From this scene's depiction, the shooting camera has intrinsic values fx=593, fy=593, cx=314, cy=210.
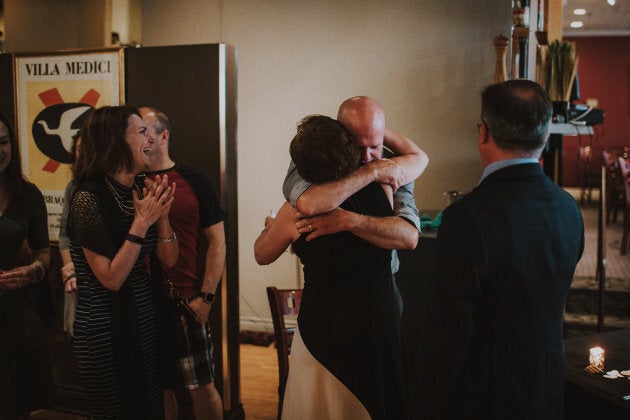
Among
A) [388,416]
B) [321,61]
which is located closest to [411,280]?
[388,416]

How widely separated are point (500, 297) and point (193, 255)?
1.57 metres

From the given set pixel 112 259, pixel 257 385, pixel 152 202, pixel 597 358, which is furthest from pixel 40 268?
pixel 597 358

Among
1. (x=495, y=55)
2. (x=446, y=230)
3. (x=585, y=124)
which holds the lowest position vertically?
(x=446, y=230)

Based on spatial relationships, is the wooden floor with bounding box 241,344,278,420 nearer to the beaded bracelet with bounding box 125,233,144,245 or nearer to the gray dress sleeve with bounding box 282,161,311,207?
the beaded bracelet with bounding box 125,233,144,245

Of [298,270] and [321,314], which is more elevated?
[321,314]

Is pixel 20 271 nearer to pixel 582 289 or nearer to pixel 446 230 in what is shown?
pixel 446 230

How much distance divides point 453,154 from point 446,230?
287cm

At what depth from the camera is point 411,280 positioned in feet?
11.3

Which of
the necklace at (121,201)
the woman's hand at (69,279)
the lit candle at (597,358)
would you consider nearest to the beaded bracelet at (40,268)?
the woman's hand at (69,279)

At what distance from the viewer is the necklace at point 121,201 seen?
7.18 ft

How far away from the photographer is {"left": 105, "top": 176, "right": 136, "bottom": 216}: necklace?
2.19 metres

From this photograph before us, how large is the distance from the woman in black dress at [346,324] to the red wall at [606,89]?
11.5 metres

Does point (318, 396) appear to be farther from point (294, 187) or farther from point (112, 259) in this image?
point (112, 259)

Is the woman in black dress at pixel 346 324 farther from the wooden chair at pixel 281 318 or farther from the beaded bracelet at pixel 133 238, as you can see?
the beaded bracelet at pixel 133 238
